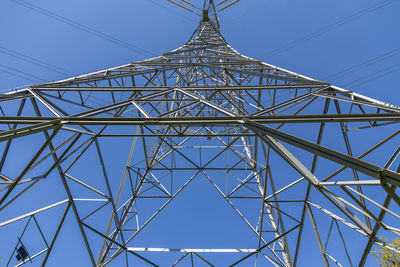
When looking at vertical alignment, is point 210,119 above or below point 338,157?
above

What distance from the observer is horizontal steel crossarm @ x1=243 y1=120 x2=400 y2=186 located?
2.88 meters

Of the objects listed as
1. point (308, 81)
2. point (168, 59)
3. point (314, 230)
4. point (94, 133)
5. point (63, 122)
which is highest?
point (168, 59)

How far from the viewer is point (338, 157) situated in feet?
11.4

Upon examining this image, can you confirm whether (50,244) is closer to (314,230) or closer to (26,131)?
(26,131)

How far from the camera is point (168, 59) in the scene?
38.3 feet

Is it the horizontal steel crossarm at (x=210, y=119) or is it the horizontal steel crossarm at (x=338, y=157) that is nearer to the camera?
the horizontal steel crossarm at (x=338, y=157)

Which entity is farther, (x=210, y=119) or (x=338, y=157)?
(x=210, y=119)

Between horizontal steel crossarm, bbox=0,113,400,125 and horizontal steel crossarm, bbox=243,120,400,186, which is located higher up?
horizontal steel crossarm, bbox=0,113,400,125

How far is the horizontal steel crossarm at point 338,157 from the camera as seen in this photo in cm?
288

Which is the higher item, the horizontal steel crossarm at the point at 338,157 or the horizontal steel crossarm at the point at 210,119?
the horizontal steel crossarm at the point at 210,119

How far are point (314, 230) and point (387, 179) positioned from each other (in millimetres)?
4847

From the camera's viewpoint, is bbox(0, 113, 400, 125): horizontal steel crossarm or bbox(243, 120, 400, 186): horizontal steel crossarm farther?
bbox(0, 113, 400, 125): horizontal steel crossarm

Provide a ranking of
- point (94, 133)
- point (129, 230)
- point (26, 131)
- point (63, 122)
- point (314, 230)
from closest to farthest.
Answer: point (26, 131), point (63, 122), point (314, 230), point (94, 133), point (129, 230)

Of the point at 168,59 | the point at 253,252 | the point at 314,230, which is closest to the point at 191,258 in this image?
the point at 253,252
